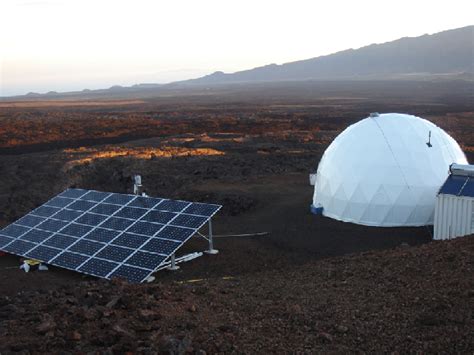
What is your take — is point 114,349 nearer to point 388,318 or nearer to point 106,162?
point 388,318

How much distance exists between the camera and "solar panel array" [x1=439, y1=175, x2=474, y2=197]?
16.1 meters

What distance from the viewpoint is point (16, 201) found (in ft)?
82.1

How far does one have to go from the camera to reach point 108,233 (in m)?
15.8

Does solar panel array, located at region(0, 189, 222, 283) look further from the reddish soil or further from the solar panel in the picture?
the solar panel

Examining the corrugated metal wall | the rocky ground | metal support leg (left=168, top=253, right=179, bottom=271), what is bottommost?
metal support leg (left=168, top=253, right=179, bottom=271)

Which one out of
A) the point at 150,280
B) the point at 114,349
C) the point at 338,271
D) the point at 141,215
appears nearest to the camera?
the point at 114,349

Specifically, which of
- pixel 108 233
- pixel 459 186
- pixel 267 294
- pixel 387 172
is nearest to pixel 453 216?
pixel 459 186

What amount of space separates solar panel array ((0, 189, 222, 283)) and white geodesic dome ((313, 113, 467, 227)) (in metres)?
6.09

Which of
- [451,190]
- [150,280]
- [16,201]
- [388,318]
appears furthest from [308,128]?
[388,318]

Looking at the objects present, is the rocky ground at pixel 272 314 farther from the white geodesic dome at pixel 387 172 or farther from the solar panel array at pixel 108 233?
the white geodesic dome at pixel 387 172

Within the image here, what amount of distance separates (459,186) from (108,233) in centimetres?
1103

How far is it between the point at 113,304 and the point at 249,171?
21249mm

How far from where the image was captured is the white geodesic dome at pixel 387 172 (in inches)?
736

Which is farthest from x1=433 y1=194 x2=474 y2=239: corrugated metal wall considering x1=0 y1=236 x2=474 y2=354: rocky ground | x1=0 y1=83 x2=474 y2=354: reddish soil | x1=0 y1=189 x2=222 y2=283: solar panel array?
x1=0 y1=189 x2=222 y2=283: solar panel array
